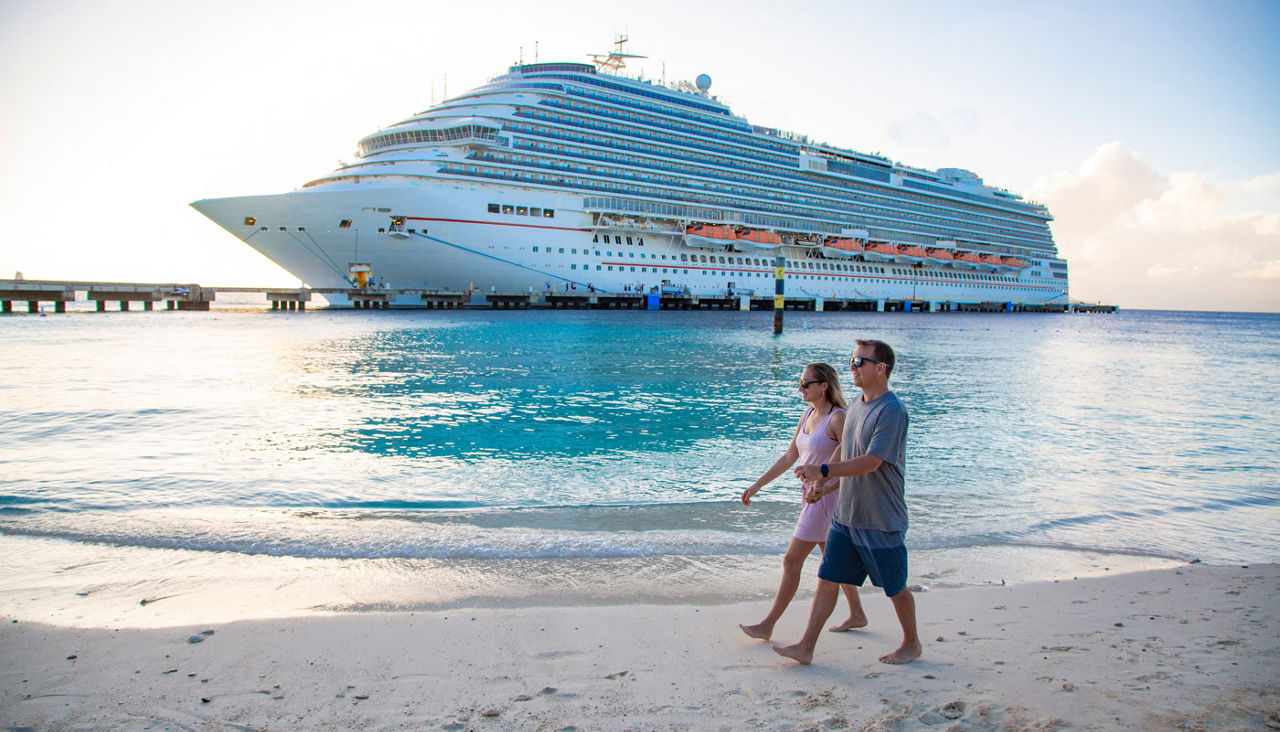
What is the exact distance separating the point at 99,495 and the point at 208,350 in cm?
1827

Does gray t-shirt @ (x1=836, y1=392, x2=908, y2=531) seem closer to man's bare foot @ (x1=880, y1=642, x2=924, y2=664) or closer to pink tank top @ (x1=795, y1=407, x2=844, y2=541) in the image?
pink tank top @ (x1=795, y1=407, x2=844, y2=541)

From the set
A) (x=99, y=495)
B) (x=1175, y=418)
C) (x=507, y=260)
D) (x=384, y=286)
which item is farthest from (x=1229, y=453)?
(x=384, y=286)

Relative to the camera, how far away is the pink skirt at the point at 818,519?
3.55m

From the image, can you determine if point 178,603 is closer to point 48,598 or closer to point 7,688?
point 48,598

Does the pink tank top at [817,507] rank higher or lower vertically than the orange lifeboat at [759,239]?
lower

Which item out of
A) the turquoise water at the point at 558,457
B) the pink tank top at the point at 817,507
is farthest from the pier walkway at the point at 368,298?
the pink tank top at the point at 817,507

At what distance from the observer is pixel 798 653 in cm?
339

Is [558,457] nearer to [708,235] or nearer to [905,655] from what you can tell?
[905,655]

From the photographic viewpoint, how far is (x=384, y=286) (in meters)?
47.8

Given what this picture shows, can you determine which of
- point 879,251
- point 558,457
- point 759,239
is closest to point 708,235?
point 759,239

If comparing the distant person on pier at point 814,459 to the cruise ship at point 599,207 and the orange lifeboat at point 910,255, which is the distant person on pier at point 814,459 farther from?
the orange lifeboat at point 910,255

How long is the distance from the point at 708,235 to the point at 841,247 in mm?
19622

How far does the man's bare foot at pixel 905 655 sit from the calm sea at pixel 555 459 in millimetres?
1260

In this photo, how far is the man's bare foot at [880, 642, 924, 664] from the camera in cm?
341
